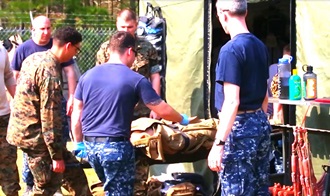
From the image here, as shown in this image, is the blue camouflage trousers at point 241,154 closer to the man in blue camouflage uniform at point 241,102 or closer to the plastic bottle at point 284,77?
the man in blue camouflage uniform at point 241,102

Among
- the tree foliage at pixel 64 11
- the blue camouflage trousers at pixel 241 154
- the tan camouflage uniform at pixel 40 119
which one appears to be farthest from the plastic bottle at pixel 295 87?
the tree foliage at pixel 64 11

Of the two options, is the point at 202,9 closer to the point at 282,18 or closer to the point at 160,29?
the point at 160,29

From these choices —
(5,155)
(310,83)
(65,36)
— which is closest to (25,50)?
(5,155)

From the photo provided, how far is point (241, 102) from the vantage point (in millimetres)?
4973

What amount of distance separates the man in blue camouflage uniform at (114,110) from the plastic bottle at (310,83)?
1.42 m

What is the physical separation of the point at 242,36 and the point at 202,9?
9.67 feet

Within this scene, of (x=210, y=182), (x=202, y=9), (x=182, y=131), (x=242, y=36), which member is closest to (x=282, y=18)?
(x=202, y=9)

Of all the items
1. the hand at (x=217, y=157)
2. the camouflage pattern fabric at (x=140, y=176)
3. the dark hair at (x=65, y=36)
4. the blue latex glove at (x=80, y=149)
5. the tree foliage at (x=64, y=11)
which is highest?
the tree foliage at (x=64, y=11)

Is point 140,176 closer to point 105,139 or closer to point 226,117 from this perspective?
point 105,139

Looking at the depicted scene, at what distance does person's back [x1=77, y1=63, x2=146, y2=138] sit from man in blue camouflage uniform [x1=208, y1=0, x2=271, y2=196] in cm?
71

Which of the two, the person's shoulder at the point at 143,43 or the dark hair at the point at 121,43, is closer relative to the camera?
the dark hair at the point at 121,43

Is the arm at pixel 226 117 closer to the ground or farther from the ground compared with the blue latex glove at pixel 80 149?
farther from the ground

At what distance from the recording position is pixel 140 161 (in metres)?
6.71

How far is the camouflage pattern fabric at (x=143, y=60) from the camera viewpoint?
7.13m
